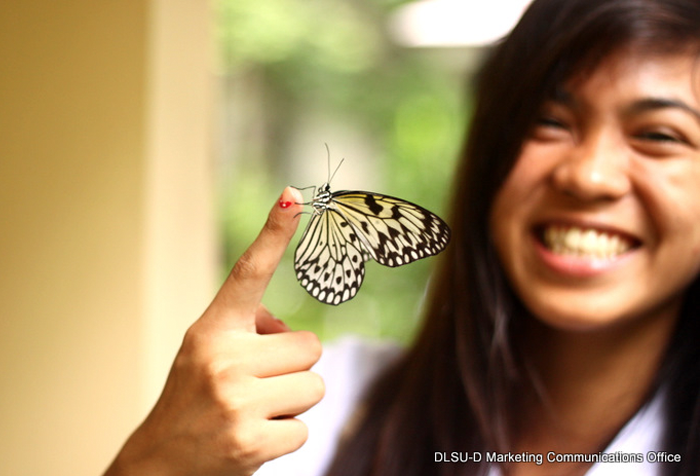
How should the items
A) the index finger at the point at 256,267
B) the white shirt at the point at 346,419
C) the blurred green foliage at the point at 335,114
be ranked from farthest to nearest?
the blurred green foliage at the point at 335,114
the white shirt at the point at 346,419
the index finger at the point at 256,267

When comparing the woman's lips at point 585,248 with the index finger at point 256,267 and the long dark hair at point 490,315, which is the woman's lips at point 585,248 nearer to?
the long dark hair at point 490,315

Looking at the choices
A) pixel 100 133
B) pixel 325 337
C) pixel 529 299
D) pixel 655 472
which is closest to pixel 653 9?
pixel 529 299

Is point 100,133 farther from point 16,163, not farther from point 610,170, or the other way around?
point 610,170

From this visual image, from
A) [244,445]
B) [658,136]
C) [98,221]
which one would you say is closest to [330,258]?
[244,445]

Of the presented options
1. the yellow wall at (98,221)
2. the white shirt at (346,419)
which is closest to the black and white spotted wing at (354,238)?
the white shirt at (346,419)

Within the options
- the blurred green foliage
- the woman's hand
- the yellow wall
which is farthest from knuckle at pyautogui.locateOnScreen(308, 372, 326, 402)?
the yellow wall

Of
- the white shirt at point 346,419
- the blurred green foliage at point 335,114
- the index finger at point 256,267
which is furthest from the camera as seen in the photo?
the blurred green foliage at point 335,114

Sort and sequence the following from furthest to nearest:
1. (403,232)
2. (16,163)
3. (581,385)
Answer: (16,163) < (581,385) < (403,232)
